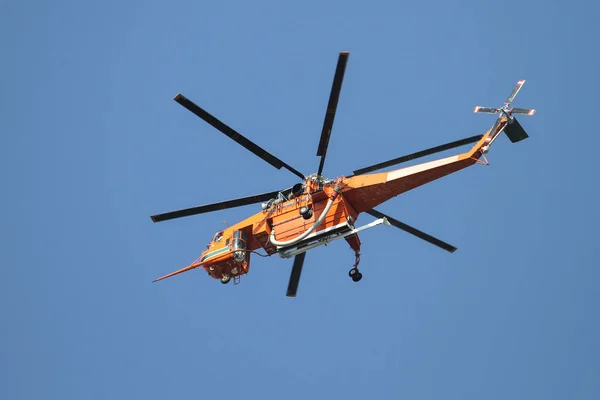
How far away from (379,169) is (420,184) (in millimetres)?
2207

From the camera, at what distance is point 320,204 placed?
100 ft

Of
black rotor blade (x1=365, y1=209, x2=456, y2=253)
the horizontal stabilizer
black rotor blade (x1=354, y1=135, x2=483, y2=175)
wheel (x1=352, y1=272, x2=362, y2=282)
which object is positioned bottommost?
wheel (x1=352, y1=272, x2=362, y2=282)

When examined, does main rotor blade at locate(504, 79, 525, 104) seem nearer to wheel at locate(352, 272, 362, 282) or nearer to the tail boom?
the tail boom

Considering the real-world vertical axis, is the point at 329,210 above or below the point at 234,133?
below

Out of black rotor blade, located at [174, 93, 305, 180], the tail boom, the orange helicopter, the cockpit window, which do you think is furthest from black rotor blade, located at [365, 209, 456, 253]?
the cockpit window

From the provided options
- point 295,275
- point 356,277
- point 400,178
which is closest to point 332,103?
point 400,178

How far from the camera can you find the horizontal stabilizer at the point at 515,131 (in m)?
28.5

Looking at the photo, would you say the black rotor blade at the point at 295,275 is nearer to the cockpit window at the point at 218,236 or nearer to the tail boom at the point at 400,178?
the cockpit window at the point at 218,236

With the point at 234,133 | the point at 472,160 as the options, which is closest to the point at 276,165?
the point at 234,133

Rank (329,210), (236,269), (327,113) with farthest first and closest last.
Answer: (236,269)
(329,210)
(327,113)

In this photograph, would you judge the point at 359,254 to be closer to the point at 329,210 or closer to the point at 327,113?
the point at 329,210

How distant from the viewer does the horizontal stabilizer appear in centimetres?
2847

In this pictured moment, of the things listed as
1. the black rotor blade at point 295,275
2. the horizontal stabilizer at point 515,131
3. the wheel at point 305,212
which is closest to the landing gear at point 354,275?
the wheel at point 305,212

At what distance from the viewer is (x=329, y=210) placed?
30.1 m
